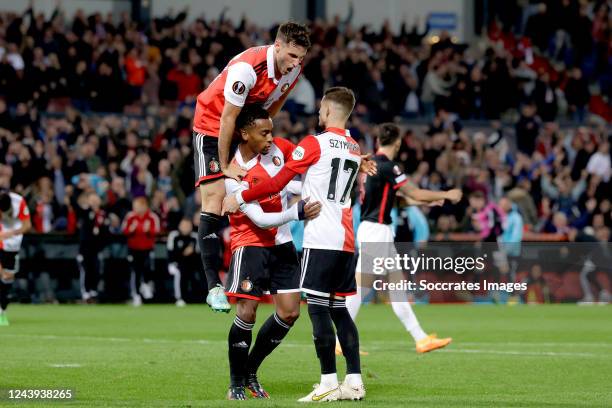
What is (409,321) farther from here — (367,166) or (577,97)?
(577,97)

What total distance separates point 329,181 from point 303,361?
3.74 metres

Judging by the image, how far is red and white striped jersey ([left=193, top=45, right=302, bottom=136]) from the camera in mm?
10219

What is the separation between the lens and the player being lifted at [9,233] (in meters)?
19.2

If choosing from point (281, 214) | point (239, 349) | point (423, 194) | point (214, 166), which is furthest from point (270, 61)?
point (423, 194)

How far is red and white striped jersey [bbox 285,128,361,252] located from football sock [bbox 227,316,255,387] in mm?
796

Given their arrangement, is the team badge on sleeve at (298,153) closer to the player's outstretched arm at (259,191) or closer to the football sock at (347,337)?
the player's outstretched arm at (259,191)

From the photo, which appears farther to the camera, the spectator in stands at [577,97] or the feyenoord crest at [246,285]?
the spectator in stands at [577,97]

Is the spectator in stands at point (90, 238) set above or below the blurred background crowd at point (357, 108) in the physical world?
below

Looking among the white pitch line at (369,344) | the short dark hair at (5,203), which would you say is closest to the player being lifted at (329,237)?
the white pitch line at (369,344)

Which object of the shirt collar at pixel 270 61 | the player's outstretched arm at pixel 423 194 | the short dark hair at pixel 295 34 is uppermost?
the short dark hair at pixel 295 34

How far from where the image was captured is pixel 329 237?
385 inches

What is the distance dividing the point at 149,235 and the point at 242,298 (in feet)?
50.3

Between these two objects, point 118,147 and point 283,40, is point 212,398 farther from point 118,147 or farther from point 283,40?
point 118,147

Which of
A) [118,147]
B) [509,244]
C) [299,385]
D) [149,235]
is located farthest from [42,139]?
[299,385]
